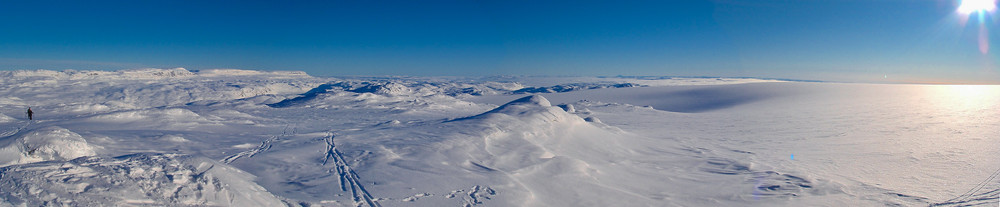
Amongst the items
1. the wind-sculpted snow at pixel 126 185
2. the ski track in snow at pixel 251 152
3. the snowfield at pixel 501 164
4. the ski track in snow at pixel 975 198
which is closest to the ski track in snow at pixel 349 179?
the snowfield at pixel 501 164

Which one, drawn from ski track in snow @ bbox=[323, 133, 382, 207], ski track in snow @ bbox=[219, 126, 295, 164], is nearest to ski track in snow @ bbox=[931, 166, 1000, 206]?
ski track in snow @ bbox=[323, 133, 382, 207]

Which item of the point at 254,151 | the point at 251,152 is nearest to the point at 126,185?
the point at 251,152

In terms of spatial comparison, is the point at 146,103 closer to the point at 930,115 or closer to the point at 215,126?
the point at 215,126

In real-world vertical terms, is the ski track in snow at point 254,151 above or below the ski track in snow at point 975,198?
below

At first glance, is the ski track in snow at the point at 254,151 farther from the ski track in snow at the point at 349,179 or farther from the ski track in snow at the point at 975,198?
the ski track in snow at the point at 975,198

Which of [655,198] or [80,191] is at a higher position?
[80,191]

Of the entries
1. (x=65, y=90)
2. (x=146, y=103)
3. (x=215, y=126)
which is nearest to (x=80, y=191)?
(x=215, y=126)

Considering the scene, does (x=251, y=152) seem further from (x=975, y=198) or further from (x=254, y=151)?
(x=975, y=198)
